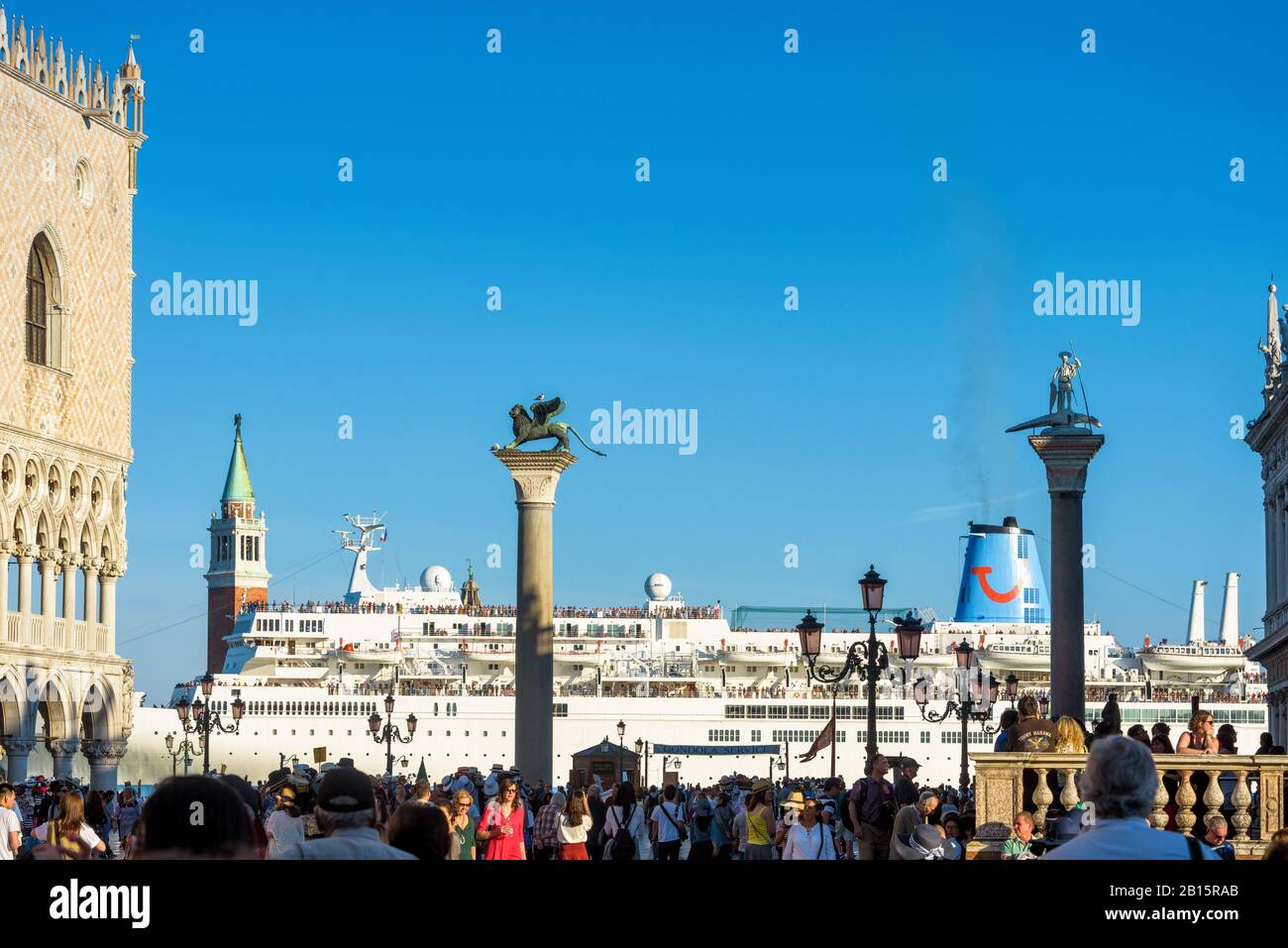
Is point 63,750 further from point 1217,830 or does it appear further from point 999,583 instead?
point 999,583

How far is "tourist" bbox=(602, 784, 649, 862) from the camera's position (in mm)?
16531

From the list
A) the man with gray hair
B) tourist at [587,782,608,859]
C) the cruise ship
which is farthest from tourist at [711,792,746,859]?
the cruise ship

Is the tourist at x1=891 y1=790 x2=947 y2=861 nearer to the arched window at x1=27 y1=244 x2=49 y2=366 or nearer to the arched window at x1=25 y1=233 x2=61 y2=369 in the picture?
the arched window at x1=27 y1=244 x2=49 y2=366

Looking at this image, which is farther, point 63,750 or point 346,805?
point 63,750

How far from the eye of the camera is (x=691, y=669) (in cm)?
8194

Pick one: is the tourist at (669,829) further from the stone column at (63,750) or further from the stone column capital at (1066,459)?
Answer: the stone column at (63,750)

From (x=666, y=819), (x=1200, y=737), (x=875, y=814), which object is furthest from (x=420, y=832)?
(x=666, y=819)

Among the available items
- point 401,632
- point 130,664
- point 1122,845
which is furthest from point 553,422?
point 401,632

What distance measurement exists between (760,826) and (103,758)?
29458 mm

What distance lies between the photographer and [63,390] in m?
42.8

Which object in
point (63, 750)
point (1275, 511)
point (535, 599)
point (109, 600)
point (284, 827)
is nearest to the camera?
point (284, 827)

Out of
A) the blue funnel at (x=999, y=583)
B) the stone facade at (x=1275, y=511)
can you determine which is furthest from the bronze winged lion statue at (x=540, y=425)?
the blue funnel at (x=999, y=583)
